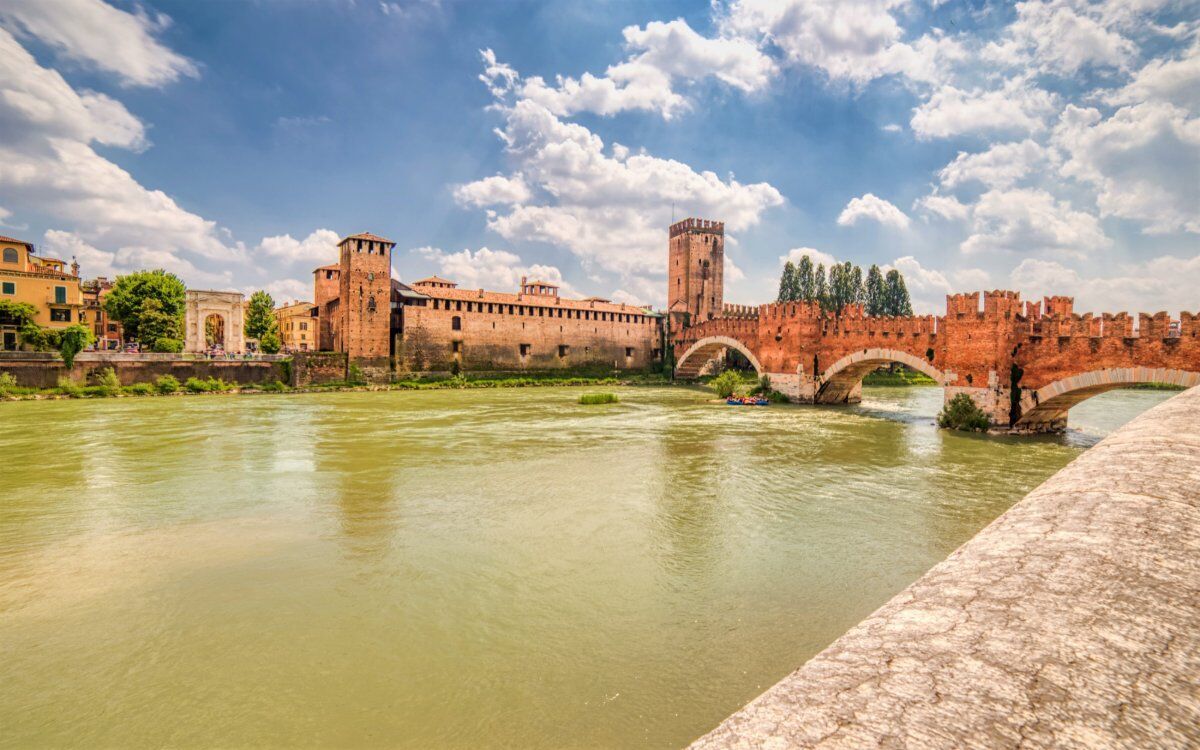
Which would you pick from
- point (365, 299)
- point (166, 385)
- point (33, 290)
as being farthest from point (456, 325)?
point (33, 290)

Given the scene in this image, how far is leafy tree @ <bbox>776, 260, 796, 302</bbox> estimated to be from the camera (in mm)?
52875

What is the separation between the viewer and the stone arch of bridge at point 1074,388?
1559 centimetres

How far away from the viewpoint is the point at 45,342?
34.2m

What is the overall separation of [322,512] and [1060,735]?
10.7 meters

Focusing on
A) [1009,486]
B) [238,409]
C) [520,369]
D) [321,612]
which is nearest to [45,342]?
[238,409]

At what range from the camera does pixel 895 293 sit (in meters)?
53.6

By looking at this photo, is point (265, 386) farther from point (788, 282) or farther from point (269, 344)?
point (788, 282)

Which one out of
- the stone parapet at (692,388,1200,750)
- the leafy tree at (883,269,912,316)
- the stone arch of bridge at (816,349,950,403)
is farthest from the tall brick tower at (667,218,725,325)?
the stone parapet at (692,388,1200,750)

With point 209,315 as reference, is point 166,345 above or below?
below

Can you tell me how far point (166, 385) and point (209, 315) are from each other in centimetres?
1346

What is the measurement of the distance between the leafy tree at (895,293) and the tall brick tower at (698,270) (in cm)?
1452

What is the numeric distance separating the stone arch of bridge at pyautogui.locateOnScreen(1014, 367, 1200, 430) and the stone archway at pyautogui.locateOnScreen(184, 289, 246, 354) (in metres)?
45.9

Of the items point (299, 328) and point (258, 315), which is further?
point (299, 328)

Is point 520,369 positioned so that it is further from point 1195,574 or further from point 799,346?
point 1195,574
